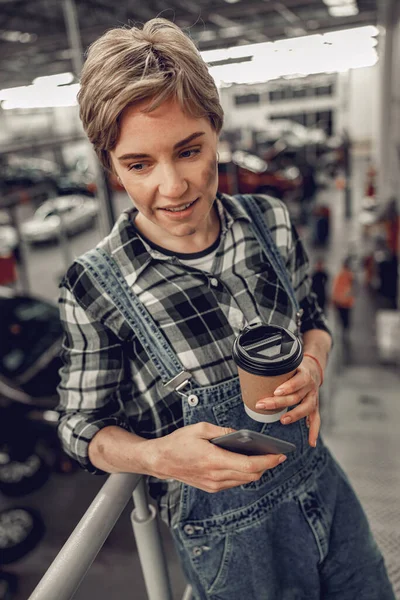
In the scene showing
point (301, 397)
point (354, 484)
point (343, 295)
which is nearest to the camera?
point (301, 397)

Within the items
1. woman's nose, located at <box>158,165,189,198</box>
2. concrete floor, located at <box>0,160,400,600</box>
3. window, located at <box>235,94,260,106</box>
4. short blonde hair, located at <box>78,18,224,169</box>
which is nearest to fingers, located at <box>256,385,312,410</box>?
woman's nose, located at <box>158,165,189,198</box>

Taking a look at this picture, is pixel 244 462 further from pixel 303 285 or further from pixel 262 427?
pixel 303 285

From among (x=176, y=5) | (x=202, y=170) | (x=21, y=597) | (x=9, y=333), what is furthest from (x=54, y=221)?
(x=202, y=170)

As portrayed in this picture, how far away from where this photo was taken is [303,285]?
4.36ft

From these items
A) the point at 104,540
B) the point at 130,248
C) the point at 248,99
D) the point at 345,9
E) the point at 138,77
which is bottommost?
the point at 104,540

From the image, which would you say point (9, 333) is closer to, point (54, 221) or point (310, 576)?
point (310, 576)

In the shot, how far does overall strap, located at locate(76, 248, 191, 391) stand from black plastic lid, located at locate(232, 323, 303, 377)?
0.16 meters

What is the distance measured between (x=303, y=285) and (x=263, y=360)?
514 mm

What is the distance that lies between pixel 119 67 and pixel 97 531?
0.89 m

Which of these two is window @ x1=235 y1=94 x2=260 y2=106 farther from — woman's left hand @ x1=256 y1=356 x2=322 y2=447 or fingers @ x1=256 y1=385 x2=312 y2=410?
fingers @ x1=256 y1=385 x2=312 y2=410

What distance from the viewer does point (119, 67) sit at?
925mm

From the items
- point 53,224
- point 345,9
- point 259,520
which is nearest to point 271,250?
point 259,520

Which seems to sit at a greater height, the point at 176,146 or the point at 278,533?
the point at 176,146

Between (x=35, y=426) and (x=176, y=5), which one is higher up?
(x=176, y=5)
